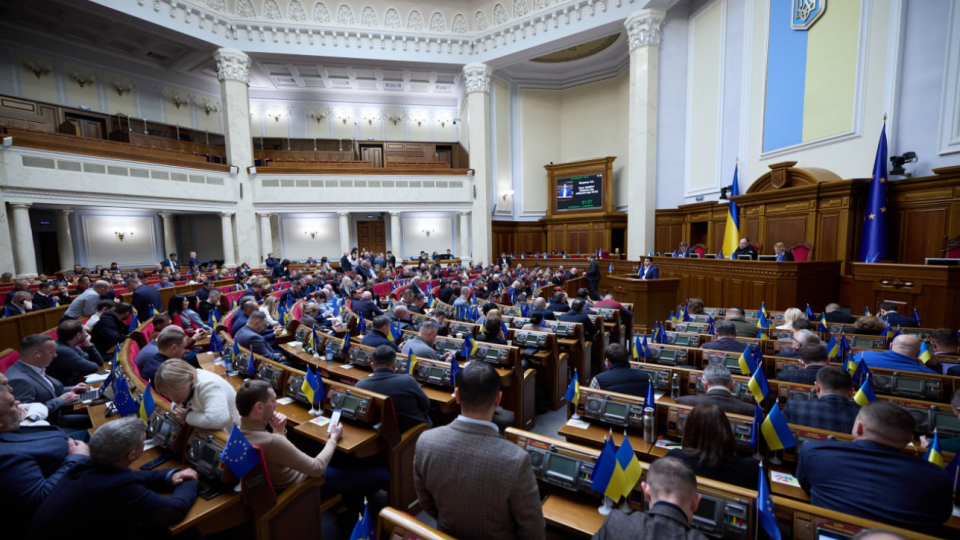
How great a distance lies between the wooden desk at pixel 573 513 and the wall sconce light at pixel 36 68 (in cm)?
2011

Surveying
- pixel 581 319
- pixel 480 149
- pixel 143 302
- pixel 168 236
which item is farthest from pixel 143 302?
pixel 480 149

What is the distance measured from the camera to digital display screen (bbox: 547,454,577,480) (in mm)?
1998

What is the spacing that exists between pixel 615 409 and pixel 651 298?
227 inches

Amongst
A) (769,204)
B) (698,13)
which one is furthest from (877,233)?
(698,13)

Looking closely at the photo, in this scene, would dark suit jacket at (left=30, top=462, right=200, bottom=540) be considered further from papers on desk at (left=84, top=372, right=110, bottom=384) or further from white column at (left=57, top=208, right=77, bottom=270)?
white column at (left=57, top=208, right=77, bottom=270)

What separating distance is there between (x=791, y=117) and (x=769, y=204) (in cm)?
215

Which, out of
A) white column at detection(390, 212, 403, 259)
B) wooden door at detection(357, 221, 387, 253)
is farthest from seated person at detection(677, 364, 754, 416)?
wooden door at detection(357, 221, 387, 253)

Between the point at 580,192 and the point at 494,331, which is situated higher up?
the point at 580,192

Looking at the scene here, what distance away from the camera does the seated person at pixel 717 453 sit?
6.05ft

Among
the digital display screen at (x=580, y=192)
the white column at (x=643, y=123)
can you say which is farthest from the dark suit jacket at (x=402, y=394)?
the digital display screen at (x=580, y=192)

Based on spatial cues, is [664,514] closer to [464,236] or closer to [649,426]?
[649,426]

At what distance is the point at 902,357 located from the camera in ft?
10.3

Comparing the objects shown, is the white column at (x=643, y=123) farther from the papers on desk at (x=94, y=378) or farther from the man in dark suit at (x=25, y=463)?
the man in dark suit at (x=25, y=463)

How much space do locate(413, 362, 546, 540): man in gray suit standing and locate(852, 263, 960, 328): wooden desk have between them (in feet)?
23.4
